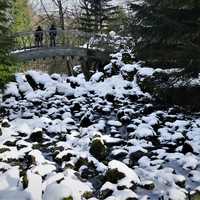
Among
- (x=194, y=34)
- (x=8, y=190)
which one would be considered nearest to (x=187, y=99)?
(x=194, y=34)

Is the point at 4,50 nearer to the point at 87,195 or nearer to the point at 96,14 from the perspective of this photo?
the point at 87,195

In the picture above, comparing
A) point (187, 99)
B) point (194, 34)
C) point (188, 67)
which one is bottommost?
point (187, 99)

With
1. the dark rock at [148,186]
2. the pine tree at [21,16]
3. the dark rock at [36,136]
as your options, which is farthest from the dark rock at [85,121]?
the pine tree at [21,16]

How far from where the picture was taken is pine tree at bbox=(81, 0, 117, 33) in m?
31.7

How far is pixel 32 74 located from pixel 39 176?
1075 centimetres

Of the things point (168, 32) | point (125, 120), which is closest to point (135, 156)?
point (125, 120)

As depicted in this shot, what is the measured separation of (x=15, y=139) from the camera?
12.6 m

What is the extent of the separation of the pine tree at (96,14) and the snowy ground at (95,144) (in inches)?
523

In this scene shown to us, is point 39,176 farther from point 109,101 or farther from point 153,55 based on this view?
point 109,101

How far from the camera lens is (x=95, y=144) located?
38.6 ft

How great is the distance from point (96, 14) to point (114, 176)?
23.4 metres

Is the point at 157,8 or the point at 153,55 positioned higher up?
the point at 157,8

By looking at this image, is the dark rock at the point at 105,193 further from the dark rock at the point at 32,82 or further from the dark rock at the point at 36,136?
the dark rock at the point at 32,82

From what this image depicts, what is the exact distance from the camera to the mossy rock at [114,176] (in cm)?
973
